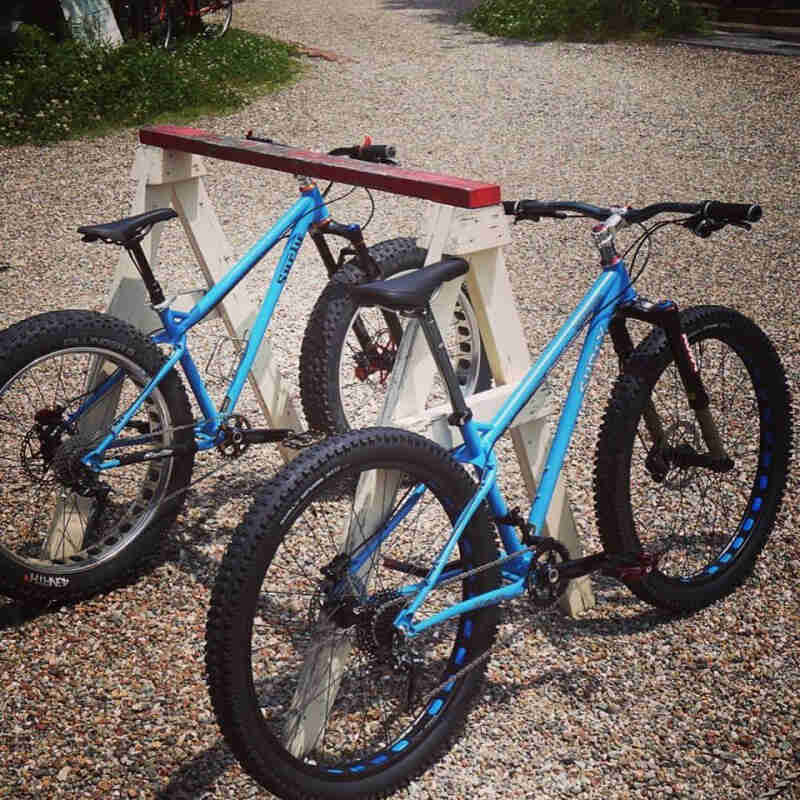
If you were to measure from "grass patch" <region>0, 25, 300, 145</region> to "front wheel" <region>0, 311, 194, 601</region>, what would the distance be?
7087mm

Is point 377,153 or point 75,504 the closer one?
point 75,504

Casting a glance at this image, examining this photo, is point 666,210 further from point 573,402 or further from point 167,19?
point 167,19

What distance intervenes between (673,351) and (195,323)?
5.28 feet

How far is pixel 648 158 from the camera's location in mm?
8766

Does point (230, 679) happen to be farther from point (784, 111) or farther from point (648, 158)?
point (784, 111)

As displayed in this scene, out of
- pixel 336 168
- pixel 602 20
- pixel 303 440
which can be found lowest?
pixel 303 440

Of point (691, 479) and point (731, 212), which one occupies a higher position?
point (731, 212)

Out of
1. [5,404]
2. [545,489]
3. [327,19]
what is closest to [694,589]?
[545,489]

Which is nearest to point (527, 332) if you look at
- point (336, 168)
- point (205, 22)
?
point (336, 168)

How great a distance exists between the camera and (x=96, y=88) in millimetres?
10180

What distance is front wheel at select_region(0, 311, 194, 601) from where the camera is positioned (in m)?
3.11

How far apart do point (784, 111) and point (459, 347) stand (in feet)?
22.6

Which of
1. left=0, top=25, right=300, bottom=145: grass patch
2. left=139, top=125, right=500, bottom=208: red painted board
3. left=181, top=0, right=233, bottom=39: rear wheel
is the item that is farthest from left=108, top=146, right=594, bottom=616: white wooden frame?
left=181, top=0, right=233, bottom=39: rear wheel

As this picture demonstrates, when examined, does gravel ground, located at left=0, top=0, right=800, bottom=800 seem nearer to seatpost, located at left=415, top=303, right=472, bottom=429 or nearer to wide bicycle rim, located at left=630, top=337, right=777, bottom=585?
wide bicycle rim, located at left=630, top=337, right=777, bottom=585
